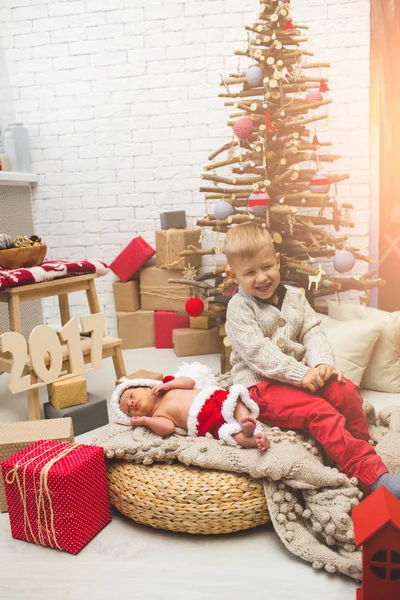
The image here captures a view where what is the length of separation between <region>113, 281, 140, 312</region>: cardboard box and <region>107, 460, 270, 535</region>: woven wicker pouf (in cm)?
229

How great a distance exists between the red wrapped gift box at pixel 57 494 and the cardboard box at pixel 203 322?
2.00 metres

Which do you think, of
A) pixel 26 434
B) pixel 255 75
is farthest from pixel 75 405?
pixel 255 75

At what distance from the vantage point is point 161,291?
400 centimetres

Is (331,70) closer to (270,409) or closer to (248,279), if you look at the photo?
(248,279)

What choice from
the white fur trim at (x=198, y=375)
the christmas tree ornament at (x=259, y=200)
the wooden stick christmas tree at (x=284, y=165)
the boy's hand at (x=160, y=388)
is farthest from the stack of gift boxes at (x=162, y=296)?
the boy's hand at (x=160, y=388)

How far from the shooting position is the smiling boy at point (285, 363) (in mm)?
1894

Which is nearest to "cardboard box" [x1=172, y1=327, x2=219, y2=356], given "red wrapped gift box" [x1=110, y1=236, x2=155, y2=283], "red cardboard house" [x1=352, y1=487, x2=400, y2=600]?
"red wrapped gift box" [x1=110, y1=236, x2=155, y2=283]

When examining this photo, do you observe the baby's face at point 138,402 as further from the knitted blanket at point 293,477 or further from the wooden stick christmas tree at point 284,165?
the wooden stick christmas tree at point 284,165

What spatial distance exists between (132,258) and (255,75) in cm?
155

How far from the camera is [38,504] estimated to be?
1.76 meters

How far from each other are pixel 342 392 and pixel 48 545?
112 cm

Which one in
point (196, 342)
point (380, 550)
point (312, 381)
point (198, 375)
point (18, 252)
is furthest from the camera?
point (196, 342)

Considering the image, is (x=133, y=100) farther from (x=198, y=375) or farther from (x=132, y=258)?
(x=198, y=375)

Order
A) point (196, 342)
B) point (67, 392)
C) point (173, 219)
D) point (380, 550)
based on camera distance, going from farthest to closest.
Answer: point (173, 219) < point (196, 342) < point (67, 392) < point (380, 550)
